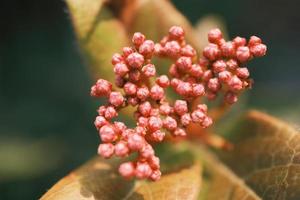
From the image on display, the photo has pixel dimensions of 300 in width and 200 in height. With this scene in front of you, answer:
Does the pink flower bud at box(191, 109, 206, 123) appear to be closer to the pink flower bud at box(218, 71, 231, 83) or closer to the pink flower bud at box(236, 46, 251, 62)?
the pink flower bud at box(218, 71, 231, 83)

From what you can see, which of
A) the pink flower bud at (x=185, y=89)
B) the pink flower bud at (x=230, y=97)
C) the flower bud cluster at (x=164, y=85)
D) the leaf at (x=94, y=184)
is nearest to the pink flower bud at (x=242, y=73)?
the flower bud cluster at (x=164, y=85)

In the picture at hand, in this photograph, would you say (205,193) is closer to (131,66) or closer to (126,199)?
(126,199)

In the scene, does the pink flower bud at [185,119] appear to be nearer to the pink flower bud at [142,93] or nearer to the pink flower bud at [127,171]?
the pink flower bud at [142,93]

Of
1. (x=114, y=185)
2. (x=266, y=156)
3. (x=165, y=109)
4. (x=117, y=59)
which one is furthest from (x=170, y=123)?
(x=266, y=156)

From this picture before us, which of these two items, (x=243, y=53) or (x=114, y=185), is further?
(x=114, y=185)

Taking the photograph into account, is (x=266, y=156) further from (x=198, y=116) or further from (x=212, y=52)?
(x=212, y=52)

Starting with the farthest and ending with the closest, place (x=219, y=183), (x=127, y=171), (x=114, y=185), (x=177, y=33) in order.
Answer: (x=219, y=183)
(x=114, y=185)
(x=177, y=33)
(x=127, y=171)
